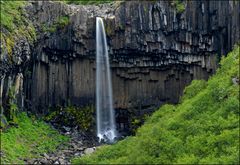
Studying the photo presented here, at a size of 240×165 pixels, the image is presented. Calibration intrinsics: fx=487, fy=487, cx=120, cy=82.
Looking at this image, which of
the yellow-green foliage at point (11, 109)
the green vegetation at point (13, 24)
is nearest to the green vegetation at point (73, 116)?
the yellow-green foliage at point (11, 109)

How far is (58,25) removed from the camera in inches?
1356

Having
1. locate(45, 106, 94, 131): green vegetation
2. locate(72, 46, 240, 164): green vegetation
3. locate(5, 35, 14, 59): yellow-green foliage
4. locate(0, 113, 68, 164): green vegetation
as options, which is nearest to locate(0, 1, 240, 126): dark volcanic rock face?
locate(45, 106, 94, 131): green vegetation

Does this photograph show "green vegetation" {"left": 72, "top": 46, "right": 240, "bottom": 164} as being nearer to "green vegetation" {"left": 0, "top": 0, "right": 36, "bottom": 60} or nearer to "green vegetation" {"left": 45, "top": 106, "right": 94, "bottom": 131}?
"green vegetation" {"left": 0, "top": 0, "right": 36, "bottom": 60}

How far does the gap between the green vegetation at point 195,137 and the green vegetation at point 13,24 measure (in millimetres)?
8457

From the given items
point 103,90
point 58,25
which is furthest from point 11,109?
point 103,90

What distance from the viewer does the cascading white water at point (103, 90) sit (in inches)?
1405

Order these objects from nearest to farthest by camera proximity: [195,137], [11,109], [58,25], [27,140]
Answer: [195,137] → [27,140] → [11,109] → [58,25]

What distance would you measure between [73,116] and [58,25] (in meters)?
6.65

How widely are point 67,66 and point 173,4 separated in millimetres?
8983

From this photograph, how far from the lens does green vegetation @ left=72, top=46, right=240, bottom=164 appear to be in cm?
2159

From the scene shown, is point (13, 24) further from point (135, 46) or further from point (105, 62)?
point (135, 46)

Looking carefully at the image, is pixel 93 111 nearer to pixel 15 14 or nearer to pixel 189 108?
pixel 15 14

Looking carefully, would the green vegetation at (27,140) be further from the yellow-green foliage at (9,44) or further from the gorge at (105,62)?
the yellow-green foliage at (9,44)

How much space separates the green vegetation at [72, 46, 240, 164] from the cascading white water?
30.9ft
